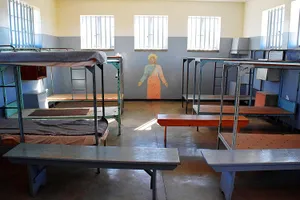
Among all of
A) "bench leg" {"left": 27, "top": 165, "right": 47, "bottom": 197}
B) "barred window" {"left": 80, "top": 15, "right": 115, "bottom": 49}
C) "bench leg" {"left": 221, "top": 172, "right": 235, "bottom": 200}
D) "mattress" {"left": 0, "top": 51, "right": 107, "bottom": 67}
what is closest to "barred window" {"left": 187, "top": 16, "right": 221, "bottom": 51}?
"barred window" {"left": 80, "top": 15, "right": 115, "bottom": 49}

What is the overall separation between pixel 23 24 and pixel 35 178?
4.09 m

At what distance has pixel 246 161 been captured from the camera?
108 inches

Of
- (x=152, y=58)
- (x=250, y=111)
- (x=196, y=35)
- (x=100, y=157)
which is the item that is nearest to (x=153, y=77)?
(x=152, y=58)

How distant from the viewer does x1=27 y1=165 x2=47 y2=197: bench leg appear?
299 cm

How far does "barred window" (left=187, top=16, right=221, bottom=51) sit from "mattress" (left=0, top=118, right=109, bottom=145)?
17.4ft

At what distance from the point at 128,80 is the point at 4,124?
4.79m

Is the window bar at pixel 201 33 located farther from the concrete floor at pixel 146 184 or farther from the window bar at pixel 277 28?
the concrete floor at pixel 146 184

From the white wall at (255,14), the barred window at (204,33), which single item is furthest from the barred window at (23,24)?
the white wall at (255,14)

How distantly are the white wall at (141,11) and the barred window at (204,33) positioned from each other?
205 mm

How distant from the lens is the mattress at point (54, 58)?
2.65 meters

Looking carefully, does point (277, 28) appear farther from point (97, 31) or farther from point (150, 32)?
point (97, 31)

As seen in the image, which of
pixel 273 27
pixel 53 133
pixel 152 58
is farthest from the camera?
pixel 152 58

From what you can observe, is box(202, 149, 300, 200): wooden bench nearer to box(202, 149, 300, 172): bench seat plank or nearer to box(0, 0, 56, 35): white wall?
box(202, 149, 300, 172): bench seat plank

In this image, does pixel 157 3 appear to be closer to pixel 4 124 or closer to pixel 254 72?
pixel 254 72
